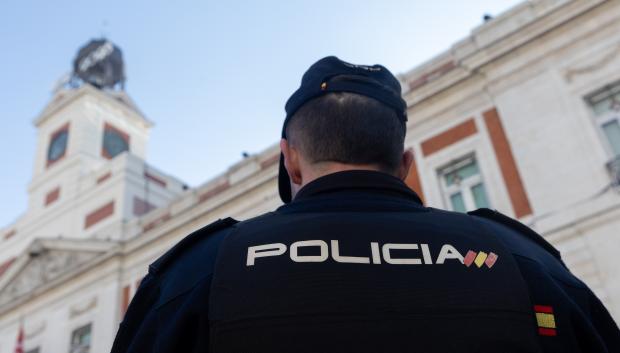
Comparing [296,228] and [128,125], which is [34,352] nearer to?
[128,125]

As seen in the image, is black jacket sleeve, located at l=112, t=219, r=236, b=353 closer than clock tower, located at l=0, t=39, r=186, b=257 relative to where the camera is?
Yes

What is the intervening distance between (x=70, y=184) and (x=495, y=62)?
15660 millimetres

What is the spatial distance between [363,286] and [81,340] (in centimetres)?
1636

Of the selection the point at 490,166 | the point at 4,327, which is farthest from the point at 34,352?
the point at 490,166

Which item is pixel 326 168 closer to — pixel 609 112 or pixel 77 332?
pixel 609 112

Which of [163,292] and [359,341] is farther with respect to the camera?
[163,292]

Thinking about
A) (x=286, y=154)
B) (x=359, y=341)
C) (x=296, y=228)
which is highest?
(x=286, y=154)

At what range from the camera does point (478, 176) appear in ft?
36.9

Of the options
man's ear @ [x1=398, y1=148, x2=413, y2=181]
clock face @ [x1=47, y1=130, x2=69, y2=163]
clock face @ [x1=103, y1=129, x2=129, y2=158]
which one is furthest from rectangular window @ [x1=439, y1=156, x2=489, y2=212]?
clock face @ [x1=47, y1=130, x2=69, y2=163]

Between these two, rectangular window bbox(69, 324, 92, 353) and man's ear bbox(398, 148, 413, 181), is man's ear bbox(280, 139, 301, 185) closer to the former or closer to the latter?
man's ear bbox(398, 148, 413, 181)

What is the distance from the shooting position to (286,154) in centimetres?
192

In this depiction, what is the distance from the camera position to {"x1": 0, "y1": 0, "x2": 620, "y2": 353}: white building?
977 cm

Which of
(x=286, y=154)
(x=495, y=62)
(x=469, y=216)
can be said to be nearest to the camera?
(x=469, y=216)

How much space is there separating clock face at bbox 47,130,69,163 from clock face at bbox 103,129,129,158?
1462mm
